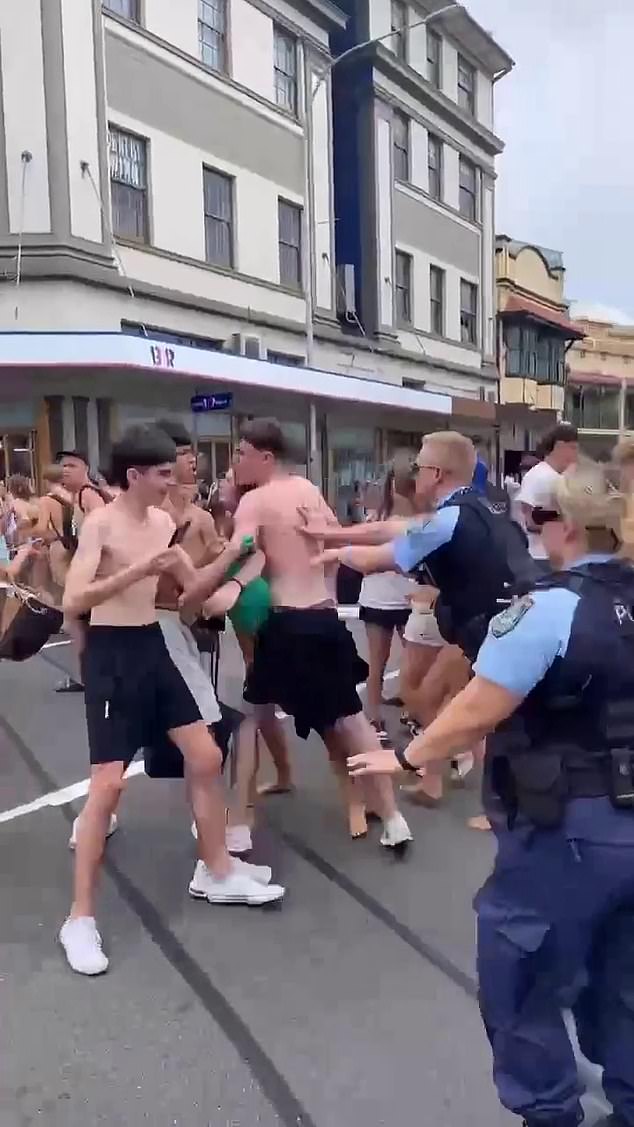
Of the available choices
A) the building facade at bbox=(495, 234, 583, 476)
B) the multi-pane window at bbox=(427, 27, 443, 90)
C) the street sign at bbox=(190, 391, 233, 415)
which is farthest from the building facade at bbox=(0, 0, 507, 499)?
the building facade at bbox=(495, 234, 583, 476)

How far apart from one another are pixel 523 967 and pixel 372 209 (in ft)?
87.6

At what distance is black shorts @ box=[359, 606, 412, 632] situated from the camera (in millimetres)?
7023

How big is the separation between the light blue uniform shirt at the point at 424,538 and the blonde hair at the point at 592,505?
1.42 m

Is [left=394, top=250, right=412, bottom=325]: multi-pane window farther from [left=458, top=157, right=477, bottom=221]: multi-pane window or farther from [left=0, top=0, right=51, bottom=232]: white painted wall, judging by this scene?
[left=0, top=0, right=51, bottom=232]: white painted wall

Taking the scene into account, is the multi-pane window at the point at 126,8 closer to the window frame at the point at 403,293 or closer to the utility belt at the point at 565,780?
the window frame at the point at 403,293

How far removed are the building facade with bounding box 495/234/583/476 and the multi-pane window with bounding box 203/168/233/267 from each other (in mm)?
13253

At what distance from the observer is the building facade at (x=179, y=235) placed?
16.7 meters

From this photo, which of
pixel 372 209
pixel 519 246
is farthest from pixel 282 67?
pixel 519 246

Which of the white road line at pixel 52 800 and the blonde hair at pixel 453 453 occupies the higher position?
the blonde hair at pixel 453 453

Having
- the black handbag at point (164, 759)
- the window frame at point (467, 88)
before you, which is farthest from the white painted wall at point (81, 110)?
the window frame at point (467, 88)

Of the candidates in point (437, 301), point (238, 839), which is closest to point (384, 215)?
point (437, 301)

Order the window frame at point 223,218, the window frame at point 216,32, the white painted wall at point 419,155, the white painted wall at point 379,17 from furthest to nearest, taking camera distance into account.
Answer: the white painted wall at point 419,155 < the white painted wall at point 379,17 < the window frame at point 223,218 < the window frame at point 216,32

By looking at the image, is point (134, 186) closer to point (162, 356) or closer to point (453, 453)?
point (162, 356)

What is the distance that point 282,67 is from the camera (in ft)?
77.0
